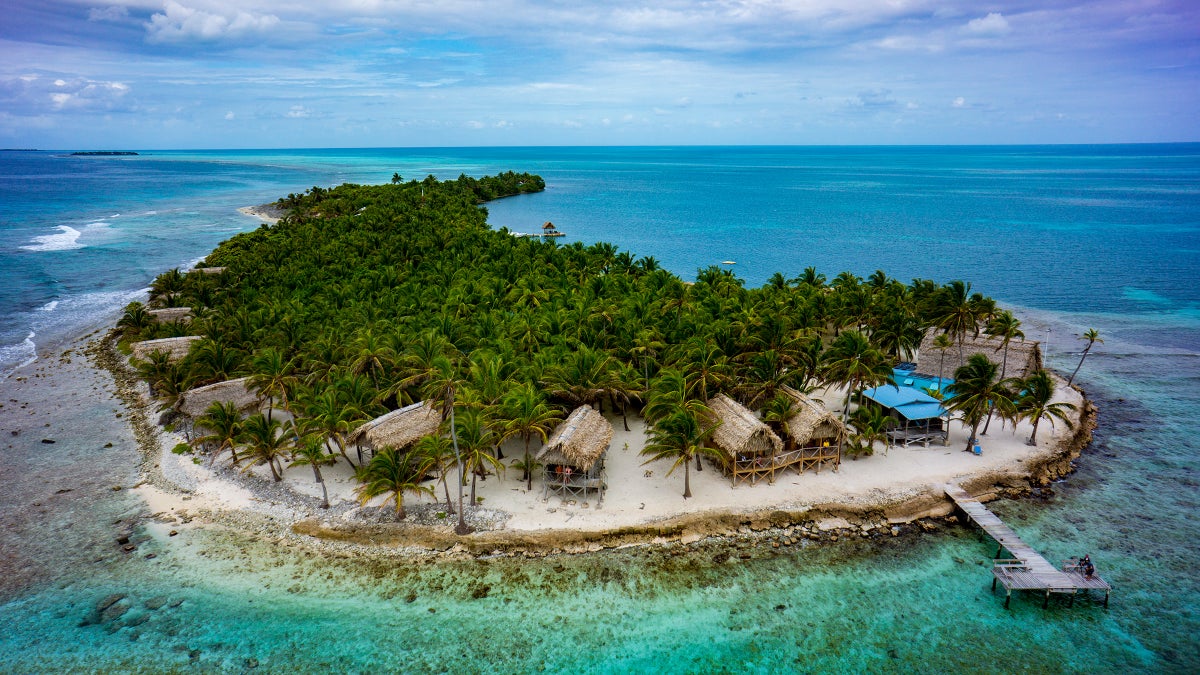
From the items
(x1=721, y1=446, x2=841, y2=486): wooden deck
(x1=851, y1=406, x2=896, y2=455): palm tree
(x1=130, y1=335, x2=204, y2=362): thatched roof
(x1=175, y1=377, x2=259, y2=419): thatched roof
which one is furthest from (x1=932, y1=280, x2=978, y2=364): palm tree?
(x1=130, y1=335, x2=204, y2=362): thatched roof

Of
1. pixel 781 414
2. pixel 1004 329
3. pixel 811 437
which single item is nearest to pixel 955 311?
pixel 1004 329

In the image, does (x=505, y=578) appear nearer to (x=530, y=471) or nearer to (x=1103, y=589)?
(x=530, y=471)

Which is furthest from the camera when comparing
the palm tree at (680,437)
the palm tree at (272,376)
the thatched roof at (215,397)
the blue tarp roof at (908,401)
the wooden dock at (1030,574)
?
the thatched roof at (215,397)

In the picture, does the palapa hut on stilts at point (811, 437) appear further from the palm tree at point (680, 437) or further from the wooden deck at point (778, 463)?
the palm tree at point (680, 437)

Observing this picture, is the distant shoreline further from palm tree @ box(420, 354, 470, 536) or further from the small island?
palm tree @ box(420, 354, 470, 536)

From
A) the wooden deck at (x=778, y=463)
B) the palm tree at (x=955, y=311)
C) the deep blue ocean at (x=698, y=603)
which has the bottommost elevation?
the deep blue ocean at (x=698, y=603)

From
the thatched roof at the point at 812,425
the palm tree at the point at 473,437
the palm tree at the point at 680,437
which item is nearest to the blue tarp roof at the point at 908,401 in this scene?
the thatched roof at the point at 812,425

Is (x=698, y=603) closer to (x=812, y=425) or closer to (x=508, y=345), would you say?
(x=812, y=425)

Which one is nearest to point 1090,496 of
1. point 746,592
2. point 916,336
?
point 916,336
